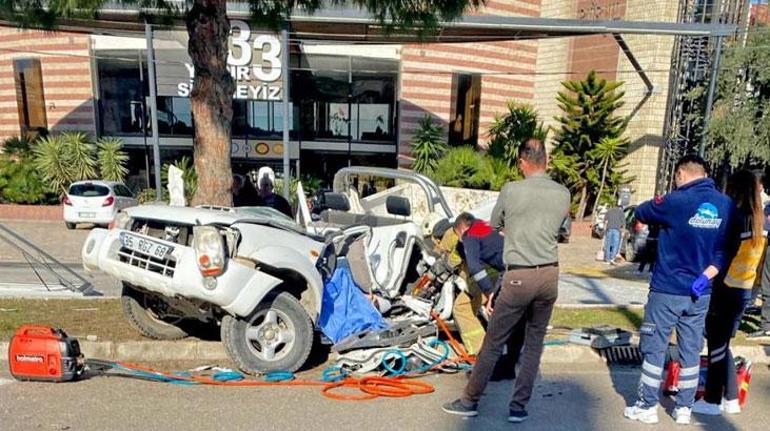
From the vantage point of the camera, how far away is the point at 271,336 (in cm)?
429

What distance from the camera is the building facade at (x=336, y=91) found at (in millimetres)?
20672

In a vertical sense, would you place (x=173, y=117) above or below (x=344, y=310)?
above

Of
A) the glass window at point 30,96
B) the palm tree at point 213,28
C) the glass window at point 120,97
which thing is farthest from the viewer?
the glass window at point 120,97

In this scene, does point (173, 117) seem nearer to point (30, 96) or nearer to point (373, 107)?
point (30, 96)

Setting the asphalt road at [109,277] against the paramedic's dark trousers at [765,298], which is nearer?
the paramedic's dark trousers at [765,298]

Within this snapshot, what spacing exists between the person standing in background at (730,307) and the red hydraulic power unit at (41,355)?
4.61 m

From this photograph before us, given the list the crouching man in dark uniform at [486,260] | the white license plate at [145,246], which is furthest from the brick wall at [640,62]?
the white license plate at [145,246]

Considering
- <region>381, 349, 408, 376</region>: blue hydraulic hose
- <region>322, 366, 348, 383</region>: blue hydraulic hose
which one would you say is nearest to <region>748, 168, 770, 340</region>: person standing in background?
<region>381, 349, 408, 376</region>: blue hydraulic hose

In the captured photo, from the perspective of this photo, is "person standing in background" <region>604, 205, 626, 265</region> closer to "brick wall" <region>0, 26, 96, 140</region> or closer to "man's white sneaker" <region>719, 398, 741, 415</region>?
"man's white sneaker" <region>719, 398, 741, 415</region>

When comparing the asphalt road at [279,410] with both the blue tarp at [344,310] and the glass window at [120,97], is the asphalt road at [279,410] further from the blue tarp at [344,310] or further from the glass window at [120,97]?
the glass window at [120,97]

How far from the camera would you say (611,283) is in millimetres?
9453

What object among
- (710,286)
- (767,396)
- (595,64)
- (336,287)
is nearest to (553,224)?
Result: (710,286)

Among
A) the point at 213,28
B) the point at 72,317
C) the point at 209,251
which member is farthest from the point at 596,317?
the point at 72,317

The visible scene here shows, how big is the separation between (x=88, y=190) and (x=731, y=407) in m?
15.0
